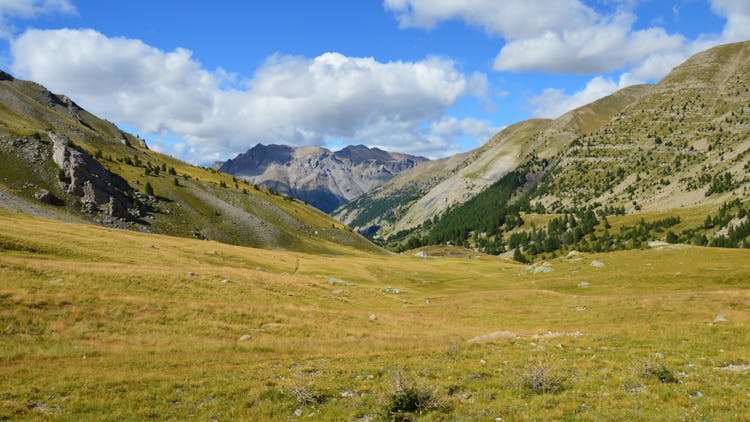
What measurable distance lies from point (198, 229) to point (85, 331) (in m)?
104

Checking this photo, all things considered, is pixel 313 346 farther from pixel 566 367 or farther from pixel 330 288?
pixel 330 288

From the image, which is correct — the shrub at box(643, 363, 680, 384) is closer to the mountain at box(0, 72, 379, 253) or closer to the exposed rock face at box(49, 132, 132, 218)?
the mountain at box(0, 72, 379, 253)

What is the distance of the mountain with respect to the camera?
101375 millimetres

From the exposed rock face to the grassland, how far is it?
199ft

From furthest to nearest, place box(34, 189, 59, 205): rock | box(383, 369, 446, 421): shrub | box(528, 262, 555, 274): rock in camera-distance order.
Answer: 1. box(34, 189, 59, 205): rock
2. box(528, 262, 555, 274): rock
3. box(383, 369, 446, 421): shrub

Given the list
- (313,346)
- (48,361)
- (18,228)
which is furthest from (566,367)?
(18,228)

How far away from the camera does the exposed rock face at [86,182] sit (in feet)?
351

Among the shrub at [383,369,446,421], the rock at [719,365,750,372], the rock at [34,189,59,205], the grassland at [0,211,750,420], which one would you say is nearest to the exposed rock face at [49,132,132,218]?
the rock at [34,189,59,205]

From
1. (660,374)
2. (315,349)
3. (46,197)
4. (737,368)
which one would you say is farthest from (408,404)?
(46,197)

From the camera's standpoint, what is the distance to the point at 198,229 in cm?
12362

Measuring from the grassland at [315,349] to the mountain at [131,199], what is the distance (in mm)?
58243

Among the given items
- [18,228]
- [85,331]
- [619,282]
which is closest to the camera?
[85,331]

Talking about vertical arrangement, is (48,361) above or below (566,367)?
below

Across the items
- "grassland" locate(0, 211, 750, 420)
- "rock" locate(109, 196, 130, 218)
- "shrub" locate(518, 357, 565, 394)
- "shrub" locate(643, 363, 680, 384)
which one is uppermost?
"rock" locate(109, 196, 130, 218)
